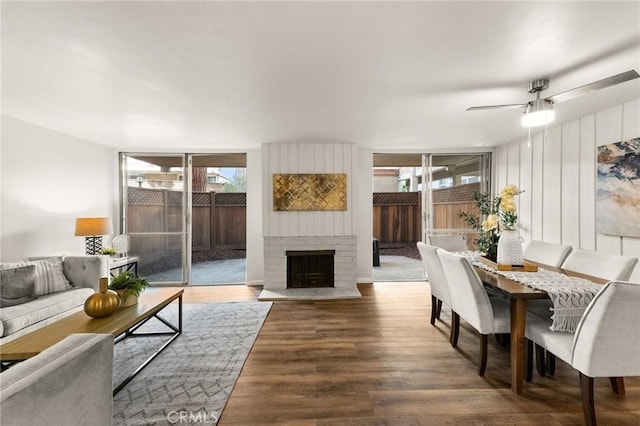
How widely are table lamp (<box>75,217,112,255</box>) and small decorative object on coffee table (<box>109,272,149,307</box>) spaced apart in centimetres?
162

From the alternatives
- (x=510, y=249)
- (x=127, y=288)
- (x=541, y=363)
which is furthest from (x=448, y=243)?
(x=127, y=288)

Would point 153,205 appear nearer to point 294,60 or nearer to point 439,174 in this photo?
point 294,60

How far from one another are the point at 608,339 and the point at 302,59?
2.48 m

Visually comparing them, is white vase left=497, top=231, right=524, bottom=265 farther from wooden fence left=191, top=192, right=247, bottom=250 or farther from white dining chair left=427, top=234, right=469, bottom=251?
wooden fence left=191, top=192, right=247, bottom=250

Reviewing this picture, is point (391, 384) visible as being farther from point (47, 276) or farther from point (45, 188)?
point (45, 188)

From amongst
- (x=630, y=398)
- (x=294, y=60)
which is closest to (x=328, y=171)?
(x=294, y=60)

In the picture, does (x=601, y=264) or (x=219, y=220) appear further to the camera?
(x=219, y=220)

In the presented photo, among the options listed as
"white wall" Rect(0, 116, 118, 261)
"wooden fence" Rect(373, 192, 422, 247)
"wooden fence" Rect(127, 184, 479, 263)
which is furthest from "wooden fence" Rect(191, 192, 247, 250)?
"wooden fence" Rect(373, 192, 422, 247)

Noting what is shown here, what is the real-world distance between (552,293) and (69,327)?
10.9 ft

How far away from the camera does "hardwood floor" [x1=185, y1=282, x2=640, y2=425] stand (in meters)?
1.69

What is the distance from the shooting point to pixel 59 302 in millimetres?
2531

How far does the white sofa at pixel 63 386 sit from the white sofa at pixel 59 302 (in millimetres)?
1937

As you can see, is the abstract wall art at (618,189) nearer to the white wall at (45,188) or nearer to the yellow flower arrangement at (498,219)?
the yellow flower arrangement at (498,219)

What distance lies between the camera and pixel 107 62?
6.21ft
